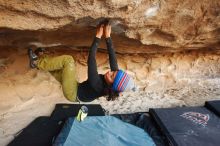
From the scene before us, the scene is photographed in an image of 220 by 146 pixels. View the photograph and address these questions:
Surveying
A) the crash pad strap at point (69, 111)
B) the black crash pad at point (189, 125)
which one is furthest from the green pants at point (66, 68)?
the black crash pad at point (189, 125)

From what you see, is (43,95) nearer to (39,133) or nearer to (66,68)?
(39,133)

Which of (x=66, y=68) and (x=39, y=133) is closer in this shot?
(x=66, y=68)

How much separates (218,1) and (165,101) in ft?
5.25

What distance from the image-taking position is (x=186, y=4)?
2.44m

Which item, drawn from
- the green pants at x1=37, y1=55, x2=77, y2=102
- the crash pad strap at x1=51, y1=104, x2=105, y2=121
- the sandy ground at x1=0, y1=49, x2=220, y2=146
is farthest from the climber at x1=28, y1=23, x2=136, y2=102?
the sandy ground at x1=0, y1=49, x2=220, y2=146

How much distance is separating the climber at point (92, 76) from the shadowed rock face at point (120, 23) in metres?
0.21

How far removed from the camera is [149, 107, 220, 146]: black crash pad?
8.32 feet

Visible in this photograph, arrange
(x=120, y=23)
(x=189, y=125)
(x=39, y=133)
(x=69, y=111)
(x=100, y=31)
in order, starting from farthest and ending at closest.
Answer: (x=69, y=111), (x=189, y=125), (x=39, y=133), (x=120, y=23), (x=100, y=31)

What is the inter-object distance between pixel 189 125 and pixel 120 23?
1.41m

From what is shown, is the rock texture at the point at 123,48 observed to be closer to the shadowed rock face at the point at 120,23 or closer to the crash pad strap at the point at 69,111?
the shadowed rock face at the point at 120,23

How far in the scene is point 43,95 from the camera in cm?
331

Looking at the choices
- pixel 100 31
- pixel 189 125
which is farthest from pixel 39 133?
pixel 189 125

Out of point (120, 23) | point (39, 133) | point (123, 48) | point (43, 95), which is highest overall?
point (120, 23)

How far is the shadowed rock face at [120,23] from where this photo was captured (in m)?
2.06
